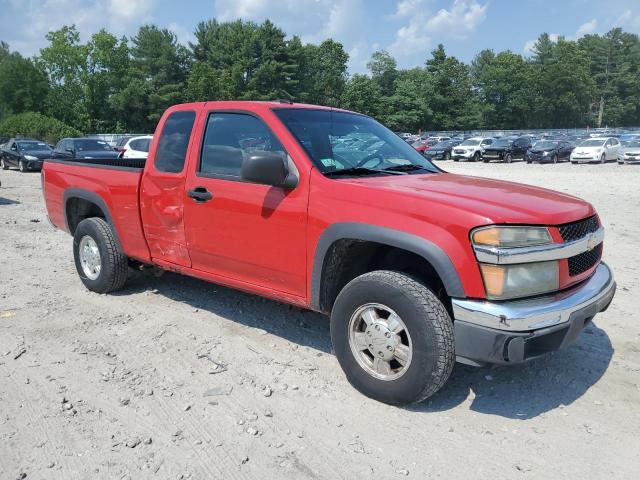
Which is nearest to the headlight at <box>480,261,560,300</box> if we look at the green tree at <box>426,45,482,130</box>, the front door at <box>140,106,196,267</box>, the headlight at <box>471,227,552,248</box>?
the headlight at <box>471,227,552,248</box>

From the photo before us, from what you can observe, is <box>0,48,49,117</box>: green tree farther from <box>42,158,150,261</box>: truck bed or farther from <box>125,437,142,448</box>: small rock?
<box>125,437,142,448</box>: small rock

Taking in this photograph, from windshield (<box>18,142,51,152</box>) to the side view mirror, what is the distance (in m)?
26.5

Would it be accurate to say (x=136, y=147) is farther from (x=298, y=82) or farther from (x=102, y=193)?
(x=298, y=82)

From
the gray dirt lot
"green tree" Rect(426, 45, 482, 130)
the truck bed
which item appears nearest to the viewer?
the gray dirt lot

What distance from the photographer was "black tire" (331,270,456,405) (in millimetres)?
3234

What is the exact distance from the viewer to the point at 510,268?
307cm

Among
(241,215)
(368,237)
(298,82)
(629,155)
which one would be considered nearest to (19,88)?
(298,82)

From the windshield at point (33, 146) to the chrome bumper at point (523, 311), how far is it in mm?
27728

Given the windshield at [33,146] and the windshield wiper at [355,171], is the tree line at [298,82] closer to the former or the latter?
the windshield at [33,146]

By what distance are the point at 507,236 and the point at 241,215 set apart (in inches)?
76.6

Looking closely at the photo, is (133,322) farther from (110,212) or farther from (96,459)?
(96,459)

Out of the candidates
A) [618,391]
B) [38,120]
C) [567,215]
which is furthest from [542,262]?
[38,120]

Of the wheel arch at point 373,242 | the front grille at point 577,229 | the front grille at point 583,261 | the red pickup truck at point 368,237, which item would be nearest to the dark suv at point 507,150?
the red pickup truck at point 368,237

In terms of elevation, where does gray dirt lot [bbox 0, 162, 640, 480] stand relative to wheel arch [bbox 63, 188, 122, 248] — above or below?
below
